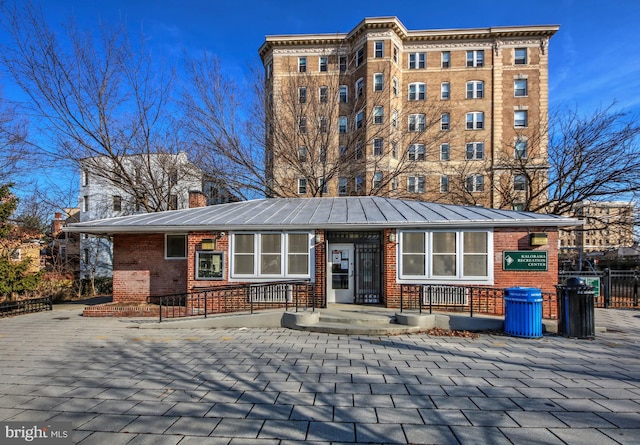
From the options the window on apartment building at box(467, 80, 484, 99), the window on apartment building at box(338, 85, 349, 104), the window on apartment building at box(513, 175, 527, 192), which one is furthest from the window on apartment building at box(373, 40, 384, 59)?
the window on apartment building at box(513, 175, 527, 192)

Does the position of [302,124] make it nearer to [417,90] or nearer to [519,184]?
[519,184]

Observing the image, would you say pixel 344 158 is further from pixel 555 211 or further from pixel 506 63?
pixel 506 63

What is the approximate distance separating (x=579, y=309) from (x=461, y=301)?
3011 mm

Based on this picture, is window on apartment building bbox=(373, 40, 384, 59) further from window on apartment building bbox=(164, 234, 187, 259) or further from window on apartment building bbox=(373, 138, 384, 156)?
window on apartment building bbox=(164, 234, 187, 259)

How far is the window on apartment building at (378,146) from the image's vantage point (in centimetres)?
2253

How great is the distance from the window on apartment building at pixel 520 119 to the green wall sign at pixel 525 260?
1116 inches

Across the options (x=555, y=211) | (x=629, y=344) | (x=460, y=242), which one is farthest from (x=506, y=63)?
(x=629, y=344)

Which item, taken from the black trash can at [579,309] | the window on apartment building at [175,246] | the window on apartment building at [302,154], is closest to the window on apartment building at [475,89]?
the window on apartment building at [302,154]

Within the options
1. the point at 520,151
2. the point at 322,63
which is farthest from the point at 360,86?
the point at 520,151

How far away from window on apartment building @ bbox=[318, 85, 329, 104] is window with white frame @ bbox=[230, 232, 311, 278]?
1247 cm

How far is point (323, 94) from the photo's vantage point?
73.0 ft

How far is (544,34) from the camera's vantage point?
3288 cm

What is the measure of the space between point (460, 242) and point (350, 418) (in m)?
7.88

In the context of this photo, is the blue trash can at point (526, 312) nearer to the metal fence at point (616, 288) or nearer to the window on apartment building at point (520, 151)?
the metal fence at point (616, 288)
